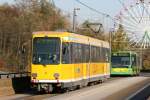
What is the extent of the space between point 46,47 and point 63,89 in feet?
9.82

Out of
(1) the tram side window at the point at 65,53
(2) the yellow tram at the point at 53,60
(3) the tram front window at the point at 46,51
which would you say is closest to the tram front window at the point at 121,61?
(2) the yellow tram at the point at 53,60

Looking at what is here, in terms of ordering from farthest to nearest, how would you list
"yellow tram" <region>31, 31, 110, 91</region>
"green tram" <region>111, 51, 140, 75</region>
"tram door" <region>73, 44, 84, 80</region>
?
1. "green tram" <region>111, 51, 140, 75</region>
2. "tram door" <region>73, 44, 84, 80</region>
3. "yellow tram" <region>31, 31, 110, 91</region>

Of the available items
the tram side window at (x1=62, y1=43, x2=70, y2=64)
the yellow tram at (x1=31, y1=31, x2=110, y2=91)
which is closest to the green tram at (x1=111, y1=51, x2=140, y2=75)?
the yellow tram at (x1=31, y1=31, x2=110, y2=91)

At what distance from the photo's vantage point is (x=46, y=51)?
28562 mm

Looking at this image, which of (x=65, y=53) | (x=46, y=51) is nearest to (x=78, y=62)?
(x=65, y=53)

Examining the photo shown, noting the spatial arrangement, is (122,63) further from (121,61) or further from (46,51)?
(46,51)

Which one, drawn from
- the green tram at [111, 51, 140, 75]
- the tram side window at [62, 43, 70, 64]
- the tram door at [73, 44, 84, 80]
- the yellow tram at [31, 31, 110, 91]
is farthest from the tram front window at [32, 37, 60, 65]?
the green tram at [111, 51, 140, 75]

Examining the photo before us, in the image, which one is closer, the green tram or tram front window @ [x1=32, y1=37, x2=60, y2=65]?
tram front window @ [x1=32, y1=37, x2=60, y2=65]

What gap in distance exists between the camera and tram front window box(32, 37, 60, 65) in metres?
28.7

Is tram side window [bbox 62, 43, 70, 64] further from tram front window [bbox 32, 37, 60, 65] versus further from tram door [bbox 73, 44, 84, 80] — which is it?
tram door [bbox 73, 44, 84, 80]

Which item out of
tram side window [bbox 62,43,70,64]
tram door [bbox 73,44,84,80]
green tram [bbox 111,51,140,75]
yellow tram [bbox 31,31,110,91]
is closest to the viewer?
yellow tram [bbox 31,31,110,91]

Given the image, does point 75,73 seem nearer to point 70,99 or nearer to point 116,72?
point 70,99

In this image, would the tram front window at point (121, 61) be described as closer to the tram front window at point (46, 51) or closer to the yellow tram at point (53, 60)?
the yellow tram at point (53, 60)

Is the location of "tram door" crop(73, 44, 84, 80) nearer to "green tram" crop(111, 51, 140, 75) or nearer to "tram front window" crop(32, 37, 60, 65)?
"tram front window" crop(32, 37, 60, 65)
